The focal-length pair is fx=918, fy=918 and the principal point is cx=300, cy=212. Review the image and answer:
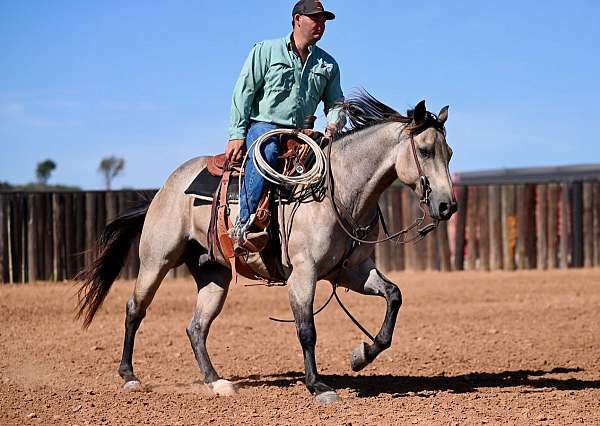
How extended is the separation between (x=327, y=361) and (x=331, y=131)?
295 centimetres

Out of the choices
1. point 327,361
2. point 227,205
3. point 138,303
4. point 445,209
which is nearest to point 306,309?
point 227,205

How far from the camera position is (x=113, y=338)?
10852mm

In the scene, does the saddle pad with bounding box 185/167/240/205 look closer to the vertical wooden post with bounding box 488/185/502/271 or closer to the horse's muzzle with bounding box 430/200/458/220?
the horse's muzzle with bounding box 430/200/458/220

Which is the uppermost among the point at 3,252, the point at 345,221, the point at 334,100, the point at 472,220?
the point at 334,100

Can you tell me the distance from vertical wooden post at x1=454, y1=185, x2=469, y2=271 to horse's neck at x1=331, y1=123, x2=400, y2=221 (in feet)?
41.0

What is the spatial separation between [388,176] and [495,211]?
1283cm

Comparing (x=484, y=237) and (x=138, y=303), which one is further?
(x=484, y=237)

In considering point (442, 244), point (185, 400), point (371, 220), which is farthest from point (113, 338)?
point (442, 244)

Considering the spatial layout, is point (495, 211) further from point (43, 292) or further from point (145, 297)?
point (145, 297)

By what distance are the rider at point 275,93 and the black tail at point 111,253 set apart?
5.72ft

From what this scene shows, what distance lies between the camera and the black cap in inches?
275

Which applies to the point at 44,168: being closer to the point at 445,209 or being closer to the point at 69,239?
the point at 69,239

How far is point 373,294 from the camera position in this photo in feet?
23.2

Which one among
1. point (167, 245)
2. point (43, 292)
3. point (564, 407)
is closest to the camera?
point (564, 407)
